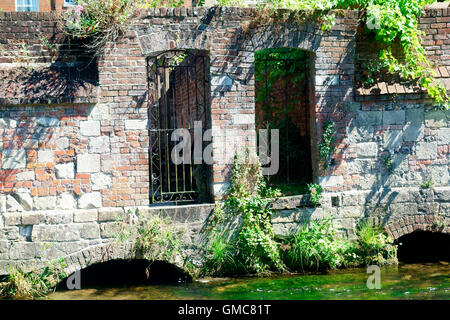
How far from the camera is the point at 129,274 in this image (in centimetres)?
730

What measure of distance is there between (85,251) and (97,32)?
9.52ft

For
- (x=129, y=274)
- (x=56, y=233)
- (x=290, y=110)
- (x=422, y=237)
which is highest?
(x=290, y=110)

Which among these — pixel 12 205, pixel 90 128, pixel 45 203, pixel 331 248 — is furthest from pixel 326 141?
pixel 12 205

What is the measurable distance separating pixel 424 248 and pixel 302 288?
123 inches

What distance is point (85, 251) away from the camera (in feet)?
20.4

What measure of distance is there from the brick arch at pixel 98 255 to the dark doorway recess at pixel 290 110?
2.59 metres

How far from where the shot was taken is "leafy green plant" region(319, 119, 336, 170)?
6949 millimetres

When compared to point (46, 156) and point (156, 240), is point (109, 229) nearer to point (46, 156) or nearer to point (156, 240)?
point (156, 240)

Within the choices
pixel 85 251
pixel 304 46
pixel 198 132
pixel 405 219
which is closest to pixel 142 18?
pixel 198 132

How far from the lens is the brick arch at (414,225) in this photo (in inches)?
280

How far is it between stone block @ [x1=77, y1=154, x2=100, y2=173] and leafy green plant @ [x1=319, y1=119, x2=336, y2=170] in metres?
3.19

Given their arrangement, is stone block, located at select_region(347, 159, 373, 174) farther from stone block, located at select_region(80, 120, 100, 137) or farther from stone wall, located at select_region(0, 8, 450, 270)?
stone block, located at select_region(80, 120, 100, 137)

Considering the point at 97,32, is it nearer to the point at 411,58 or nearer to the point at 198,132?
the point at 198,132

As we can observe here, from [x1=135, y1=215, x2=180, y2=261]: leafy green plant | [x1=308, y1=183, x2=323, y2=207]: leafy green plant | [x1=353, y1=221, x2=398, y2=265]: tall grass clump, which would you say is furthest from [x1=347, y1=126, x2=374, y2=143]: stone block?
[x1=135, y1=215, x2=180, y2=261]: leafy green plant
